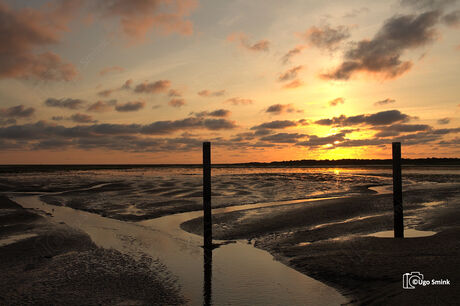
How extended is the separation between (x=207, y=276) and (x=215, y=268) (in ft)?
2.41

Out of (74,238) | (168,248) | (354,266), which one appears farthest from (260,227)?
(74,238)

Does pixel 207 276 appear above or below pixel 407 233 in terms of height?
below

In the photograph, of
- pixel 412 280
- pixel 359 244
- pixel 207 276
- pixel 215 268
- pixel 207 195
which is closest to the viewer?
pixel 412 280

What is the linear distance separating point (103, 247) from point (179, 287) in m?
4.97

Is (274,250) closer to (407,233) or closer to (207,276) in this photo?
(207,276)

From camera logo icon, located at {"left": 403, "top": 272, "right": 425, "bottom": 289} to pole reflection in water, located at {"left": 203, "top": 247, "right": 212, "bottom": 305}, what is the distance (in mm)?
4208

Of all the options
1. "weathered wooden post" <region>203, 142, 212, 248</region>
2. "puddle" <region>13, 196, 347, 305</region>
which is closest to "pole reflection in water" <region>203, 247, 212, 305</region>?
"puddle" <region>13, 196, 347, 305</region>

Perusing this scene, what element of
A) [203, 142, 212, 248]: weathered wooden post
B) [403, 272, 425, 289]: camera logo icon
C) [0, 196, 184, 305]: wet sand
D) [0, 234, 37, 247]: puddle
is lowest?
[0, 196, 184, 305]: wet sand

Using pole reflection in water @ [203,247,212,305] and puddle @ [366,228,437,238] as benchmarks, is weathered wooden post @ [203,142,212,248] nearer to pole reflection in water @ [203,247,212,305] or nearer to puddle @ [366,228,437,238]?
pole reflection in water @ [203,247,212,305]

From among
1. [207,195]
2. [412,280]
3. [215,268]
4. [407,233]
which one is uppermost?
[207,195]

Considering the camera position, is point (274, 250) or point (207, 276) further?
point (274, 250)

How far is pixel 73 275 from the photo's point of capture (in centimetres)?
873

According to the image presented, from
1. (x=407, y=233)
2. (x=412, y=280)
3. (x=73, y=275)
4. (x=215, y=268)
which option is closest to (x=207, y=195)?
(x=215, y=268)

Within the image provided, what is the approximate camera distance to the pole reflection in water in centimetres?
736
